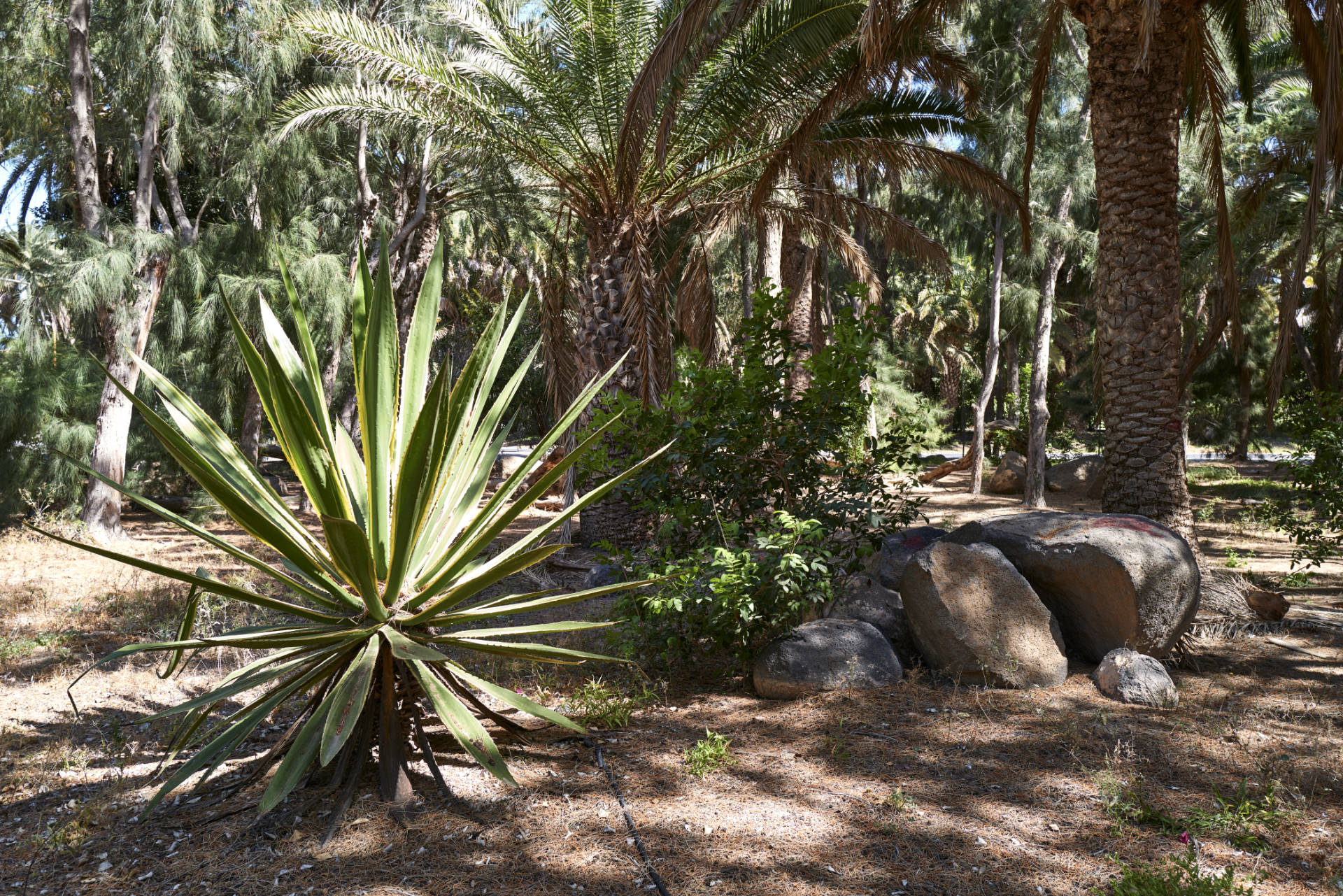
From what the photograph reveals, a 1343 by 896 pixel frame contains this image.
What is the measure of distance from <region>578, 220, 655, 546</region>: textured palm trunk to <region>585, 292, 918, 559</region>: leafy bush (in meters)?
3.06

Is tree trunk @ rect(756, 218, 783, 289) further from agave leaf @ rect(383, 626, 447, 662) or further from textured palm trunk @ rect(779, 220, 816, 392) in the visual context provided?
agave leaf @ rect(383, 626, 447, 662)

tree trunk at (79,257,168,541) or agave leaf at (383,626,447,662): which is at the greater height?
tree trunk at (79,257,168,541)

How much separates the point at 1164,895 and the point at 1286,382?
17464 mm

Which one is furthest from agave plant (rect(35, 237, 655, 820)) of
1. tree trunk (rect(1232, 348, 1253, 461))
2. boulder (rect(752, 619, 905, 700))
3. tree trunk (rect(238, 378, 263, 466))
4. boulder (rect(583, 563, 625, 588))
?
tree trunk (rect(1232, 348, 1253, 461))

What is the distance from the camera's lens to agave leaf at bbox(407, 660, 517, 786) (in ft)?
9.73

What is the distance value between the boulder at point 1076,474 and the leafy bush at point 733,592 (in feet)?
41.3

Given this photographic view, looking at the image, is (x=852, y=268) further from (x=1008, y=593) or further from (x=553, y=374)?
(x=1008, y=593)

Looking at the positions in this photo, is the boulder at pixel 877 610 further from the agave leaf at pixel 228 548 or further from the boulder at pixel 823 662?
the agave leaf at pixel 228 548

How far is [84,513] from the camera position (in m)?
11.0

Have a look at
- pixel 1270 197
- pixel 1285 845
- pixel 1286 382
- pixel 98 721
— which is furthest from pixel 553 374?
pixel 1286 382

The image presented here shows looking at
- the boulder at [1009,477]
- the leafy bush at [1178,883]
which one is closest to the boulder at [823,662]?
the leafy bush at [1178,883]

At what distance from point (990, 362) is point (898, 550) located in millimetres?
9726

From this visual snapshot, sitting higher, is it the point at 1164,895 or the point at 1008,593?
the point at 1008,593

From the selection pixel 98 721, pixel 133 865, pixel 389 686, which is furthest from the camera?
pixel 98 721
